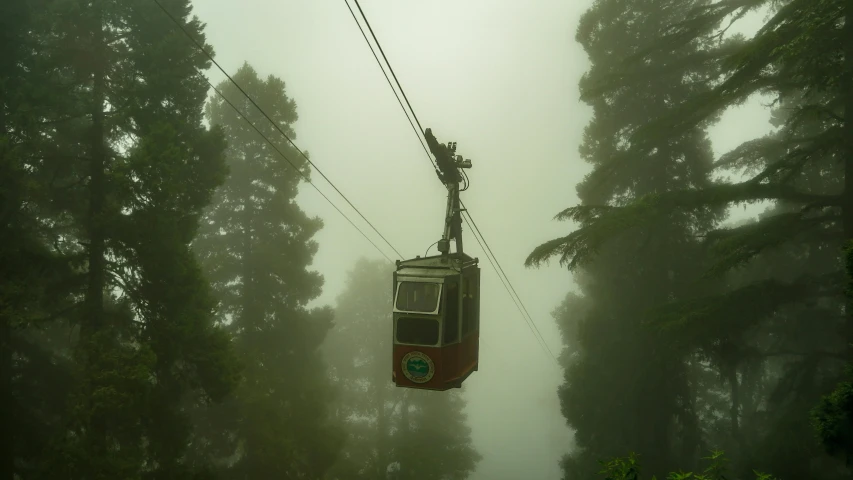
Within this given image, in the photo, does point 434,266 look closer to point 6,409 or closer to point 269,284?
point 6,409

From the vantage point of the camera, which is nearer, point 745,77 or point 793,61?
point 793,61

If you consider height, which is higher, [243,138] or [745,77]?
[243,138]

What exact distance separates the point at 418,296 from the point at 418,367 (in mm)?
1414

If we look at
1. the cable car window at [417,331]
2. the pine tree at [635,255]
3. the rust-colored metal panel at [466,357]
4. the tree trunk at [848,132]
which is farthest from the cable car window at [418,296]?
the pine tree at [635,255]

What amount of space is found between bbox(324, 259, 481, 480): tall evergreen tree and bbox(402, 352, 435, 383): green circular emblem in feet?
62.7

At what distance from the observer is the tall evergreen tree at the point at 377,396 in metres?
28.7

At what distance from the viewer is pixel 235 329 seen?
59.8 ft

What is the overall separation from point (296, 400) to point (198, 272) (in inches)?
345

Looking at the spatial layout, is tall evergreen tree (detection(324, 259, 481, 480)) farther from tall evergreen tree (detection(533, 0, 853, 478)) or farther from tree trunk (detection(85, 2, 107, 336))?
tree trunk (detection(85, 2, 107, 336))

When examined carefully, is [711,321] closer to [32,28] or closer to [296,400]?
[296,400]

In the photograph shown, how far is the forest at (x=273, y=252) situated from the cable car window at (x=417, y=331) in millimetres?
3750

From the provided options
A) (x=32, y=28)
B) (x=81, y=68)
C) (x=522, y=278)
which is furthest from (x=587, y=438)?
(x=522, y=278)

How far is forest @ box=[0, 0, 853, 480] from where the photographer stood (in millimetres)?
9773

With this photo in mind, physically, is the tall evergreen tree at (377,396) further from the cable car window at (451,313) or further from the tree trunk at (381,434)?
the cable car window at (451,313)
